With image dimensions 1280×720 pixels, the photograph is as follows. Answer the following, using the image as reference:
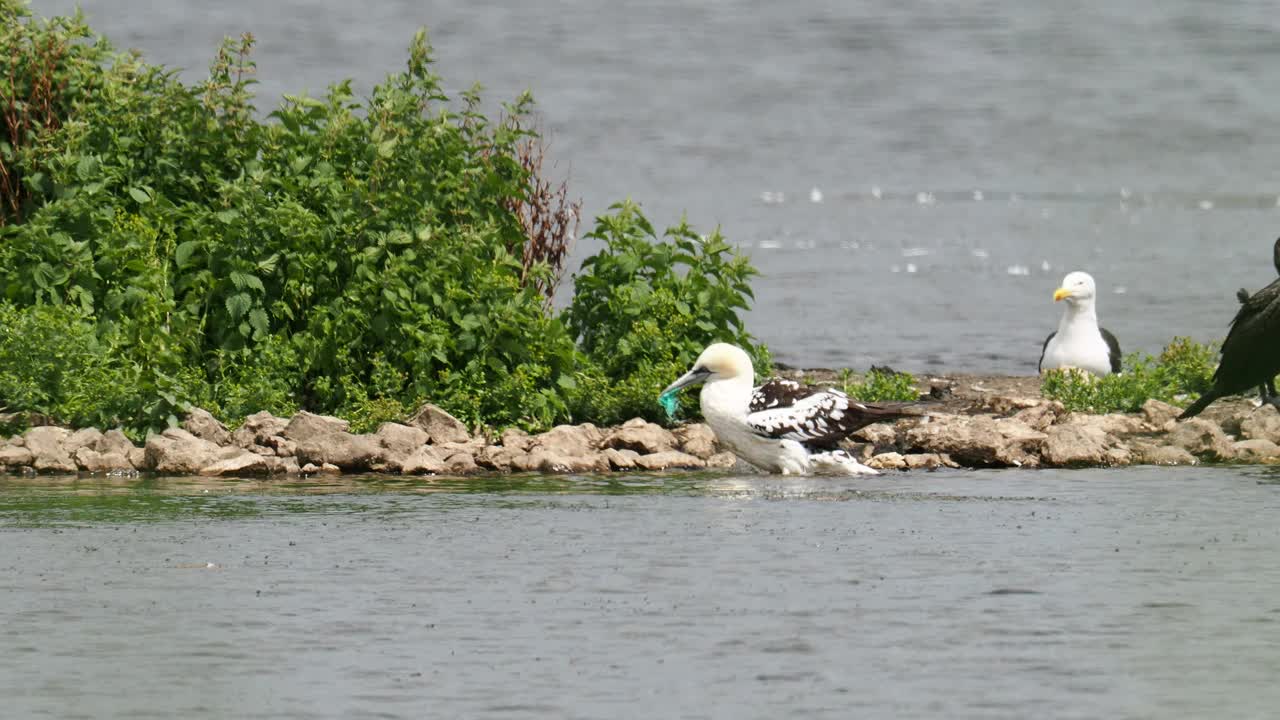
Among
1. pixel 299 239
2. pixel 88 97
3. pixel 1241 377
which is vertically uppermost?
pixel 88 97

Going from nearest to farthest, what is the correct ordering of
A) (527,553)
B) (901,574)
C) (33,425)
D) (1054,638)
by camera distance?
(1054,638)
(901,574)
(527,553)
(33,425)

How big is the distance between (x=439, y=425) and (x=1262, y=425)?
232 inches

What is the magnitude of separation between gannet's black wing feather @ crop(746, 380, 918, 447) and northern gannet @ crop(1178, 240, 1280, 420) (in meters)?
2.85

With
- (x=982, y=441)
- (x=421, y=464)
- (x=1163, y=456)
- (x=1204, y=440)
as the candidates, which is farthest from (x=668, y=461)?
(x=1204, y=440)

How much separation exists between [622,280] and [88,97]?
14.4 ft

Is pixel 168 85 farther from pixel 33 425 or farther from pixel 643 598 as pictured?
pixel 643 598

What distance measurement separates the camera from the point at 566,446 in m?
13.3

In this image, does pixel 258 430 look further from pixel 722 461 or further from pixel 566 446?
pixel 722 461

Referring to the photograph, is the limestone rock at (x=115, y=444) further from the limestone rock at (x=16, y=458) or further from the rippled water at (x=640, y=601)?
the rippled water at (x=640, y=601)

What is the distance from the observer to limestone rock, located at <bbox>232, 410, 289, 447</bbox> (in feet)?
43.1

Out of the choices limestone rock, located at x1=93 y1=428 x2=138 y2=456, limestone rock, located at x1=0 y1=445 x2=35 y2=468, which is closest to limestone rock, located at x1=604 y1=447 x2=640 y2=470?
limestone rock, located at x1=93 y1=428 x2=138 y2=456

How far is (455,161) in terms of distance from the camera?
14.8m

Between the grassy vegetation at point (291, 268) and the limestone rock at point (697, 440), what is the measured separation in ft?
1.56

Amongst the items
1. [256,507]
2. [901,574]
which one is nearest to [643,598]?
[901,574]
